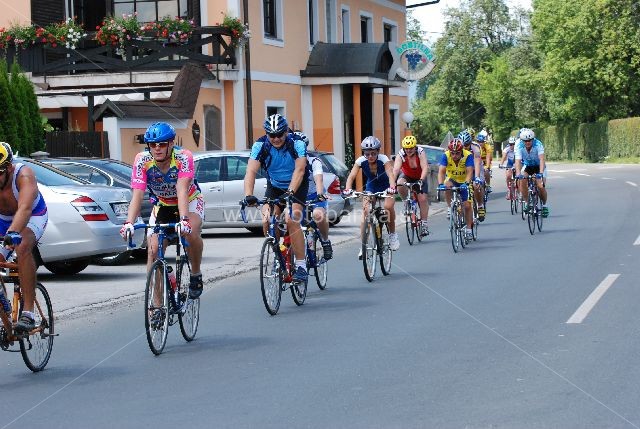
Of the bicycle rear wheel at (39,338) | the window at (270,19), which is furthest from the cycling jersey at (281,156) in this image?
the window at (270,19)

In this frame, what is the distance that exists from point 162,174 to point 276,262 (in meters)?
2.43

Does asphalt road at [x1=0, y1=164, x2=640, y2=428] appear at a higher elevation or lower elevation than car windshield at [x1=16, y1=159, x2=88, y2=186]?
lower

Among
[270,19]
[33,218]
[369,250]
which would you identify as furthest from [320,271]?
[270,19]

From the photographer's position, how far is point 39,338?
9305mm

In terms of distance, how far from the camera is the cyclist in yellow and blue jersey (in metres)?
19.3

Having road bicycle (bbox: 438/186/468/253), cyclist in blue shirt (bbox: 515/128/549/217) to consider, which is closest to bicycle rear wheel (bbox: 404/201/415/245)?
road bicycle (bbox: 438/186/468/253)

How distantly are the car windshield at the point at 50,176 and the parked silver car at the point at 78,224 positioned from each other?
2cm

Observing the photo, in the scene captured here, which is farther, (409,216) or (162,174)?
(409,216)

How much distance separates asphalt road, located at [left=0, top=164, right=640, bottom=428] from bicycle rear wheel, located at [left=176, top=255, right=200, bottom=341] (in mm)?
119

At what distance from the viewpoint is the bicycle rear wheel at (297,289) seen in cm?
1244

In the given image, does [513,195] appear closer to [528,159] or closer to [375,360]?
[528,159]

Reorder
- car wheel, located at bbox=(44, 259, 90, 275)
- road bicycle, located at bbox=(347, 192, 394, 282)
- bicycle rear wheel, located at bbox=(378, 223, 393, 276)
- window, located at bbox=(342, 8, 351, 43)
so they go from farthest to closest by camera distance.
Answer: window, located at bbox=(342, 8, 351, 43)
car wheel, located at bbox=(44, 259, 90, 275)
bicycle rear wheel, located at bbox=(378, 223, 393, 276)
road bicycle, located at bbox=(347, 192, 394, 282)

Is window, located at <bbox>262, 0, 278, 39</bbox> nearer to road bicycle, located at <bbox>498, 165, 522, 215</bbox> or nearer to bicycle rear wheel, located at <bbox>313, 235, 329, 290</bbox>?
road bicycle, located at <bbox>498, 165, 522, 215</bbox>

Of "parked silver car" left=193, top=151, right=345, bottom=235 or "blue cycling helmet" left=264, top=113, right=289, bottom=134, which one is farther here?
"parked silver car" left=193, top=151, right=345, bottom=235
